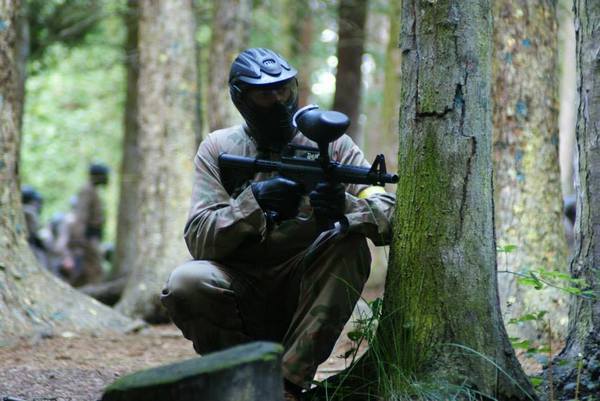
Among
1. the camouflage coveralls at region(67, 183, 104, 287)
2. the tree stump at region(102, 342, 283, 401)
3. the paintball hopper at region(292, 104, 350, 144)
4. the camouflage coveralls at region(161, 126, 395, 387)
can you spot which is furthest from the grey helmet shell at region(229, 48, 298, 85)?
the camouflage coveralls at region(67, 183, 104, 287)

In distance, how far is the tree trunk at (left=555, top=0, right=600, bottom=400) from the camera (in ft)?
13.4

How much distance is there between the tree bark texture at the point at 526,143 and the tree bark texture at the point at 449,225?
235 centimetres

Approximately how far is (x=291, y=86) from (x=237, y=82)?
0.87 ft

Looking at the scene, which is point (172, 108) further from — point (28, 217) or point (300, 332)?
point (300, 332)

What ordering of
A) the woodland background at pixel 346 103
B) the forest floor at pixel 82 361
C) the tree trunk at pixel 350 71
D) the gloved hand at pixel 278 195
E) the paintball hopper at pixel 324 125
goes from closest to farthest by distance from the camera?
the paintball hopper at pixel 324 125, the gloved hand at pixel 278 195, the forest floor at pixel 82 361, the woodland background at pixel 346 103, the tree trunk at pixel 350 71

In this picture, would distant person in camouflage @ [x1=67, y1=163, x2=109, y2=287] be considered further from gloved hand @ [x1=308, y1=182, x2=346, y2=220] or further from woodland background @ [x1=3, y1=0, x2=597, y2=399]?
gloved hand @ [x1=308, y1=182, x2=346, y2=220]

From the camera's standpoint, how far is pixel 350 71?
12336 millimetres

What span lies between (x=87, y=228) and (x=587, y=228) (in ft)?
35.0

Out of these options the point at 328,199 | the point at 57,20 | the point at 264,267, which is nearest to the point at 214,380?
the point at 328,199

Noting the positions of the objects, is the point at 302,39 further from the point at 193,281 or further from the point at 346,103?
the point at 193,281

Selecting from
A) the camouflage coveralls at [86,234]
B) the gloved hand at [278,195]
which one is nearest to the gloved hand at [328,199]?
the gloved hand at [278,195]

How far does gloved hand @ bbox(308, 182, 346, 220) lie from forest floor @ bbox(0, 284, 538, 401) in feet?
2.65

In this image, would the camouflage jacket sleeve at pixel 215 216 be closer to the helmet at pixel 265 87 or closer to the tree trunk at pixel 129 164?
the helmet at pixel 265 87

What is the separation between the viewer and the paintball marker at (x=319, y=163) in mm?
3584
